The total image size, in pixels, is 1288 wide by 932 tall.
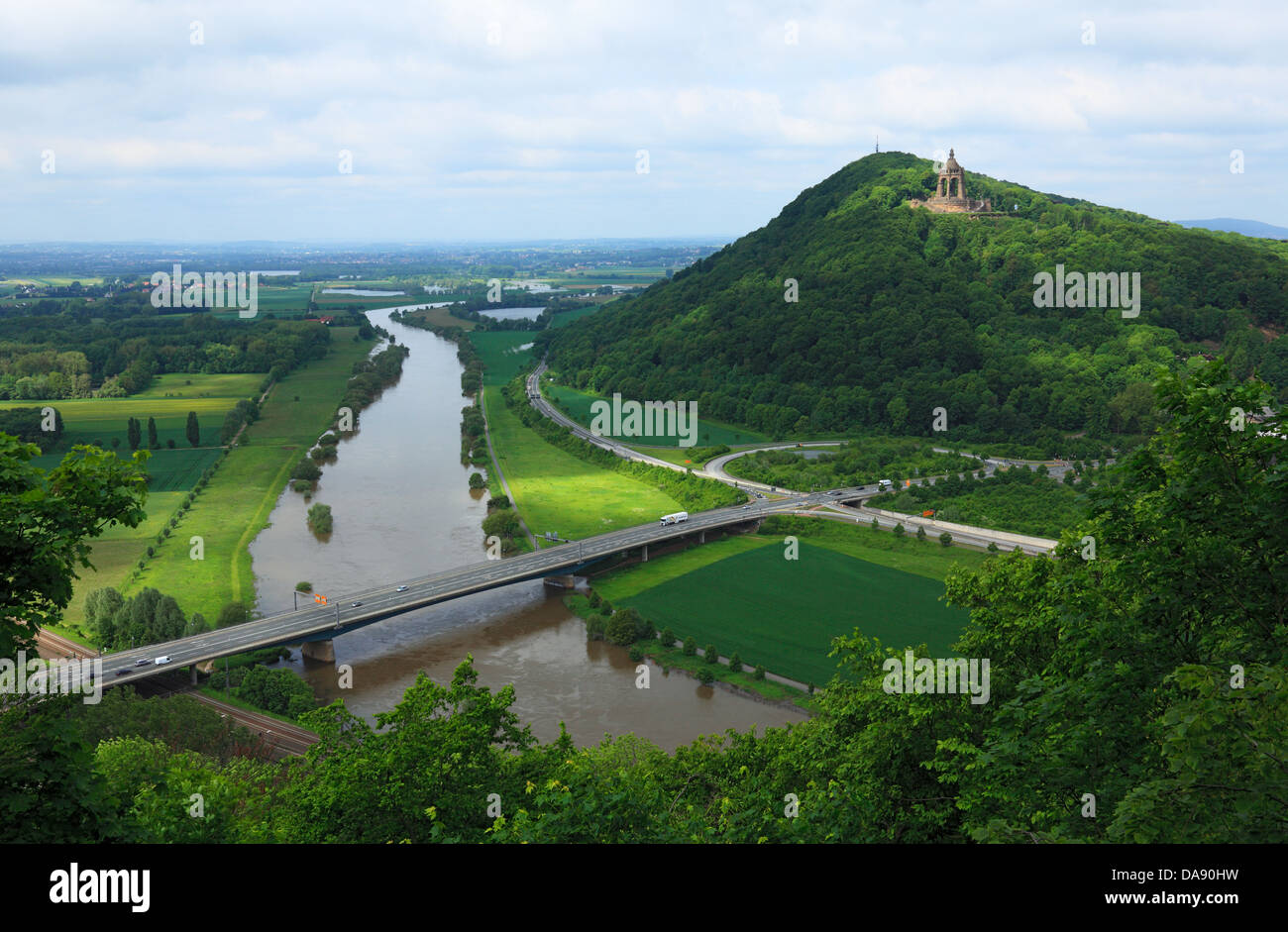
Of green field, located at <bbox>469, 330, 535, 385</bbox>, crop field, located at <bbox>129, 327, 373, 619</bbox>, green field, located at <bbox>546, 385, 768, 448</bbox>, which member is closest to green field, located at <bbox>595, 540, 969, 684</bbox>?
crop field, located at <bbox>129, 327, 373, 619</bbox>

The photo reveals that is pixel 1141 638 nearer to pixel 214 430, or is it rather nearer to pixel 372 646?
pixel 372 646

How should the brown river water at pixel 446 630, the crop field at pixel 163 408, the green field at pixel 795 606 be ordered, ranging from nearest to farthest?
the brown river water at pixel 446 630, the green field at pixel 795 606, the crop field at pixel 163 408

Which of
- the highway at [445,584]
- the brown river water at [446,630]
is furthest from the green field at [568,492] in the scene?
the brown river water at [446,630]

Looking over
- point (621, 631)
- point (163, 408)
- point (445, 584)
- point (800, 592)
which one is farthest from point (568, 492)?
point (163, 408)

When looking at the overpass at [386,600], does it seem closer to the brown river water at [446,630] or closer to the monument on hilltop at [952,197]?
the brown river water at [446,630]

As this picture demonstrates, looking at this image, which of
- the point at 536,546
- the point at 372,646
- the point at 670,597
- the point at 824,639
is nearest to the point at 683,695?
the point at 824,639

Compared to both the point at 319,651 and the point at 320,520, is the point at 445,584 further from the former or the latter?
the point at 320,520

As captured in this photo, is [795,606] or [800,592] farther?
[800,592]
